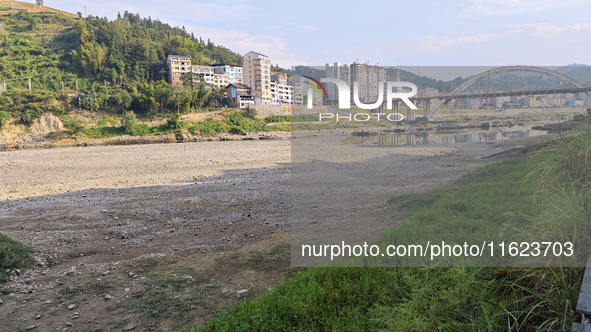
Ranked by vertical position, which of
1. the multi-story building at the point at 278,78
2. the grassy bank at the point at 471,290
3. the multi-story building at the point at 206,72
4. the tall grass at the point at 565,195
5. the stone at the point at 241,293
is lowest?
the stone at the point at 241,293

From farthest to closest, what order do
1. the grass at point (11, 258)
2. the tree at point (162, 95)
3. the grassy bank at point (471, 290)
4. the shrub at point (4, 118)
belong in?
the tree at point (162, 95)
the shrub at point (4, 118)
the grass at point (11, 258)
the grassy bank at point (471, 290)

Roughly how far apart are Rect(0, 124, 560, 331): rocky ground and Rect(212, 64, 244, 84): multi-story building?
6510 cm

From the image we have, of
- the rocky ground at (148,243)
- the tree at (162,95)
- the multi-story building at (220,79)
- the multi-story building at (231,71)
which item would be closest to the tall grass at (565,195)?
the rocky ground at (148,243)

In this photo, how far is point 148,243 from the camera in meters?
7.36

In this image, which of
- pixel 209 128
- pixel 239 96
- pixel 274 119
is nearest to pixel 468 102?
pixel 209 128

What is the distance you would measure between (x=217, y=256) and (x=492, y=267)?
14.8ft

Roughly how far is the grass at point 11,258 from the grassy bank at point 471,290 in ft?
14.0

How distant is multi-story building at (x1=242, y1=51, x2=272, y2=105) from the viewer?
223 feet

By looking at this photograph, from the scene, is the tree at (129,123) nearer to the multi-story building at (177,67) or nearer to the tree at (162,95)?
the tree at (162,95)

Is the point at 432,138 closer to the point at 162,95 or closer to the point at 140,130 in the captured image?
the point at 140,130

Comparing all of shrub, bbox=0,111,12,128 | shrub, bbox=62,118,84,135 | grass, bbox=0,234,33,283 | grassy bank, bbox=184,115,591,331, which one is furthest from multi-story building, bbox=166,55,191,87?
grassy bank, bbox=184,115,591,331

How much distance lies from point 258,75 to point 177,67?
18.5 meters

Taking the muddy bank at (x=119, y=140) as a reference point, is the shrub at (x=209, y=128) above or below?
above

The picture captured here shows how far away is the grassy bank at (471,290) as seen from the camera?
8.74 feet
